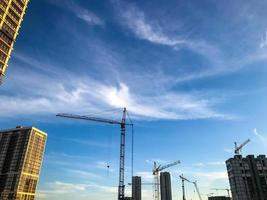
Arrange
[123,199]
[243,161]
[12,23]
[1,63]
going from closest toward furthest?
[1,63] < [12,23] < [123,199] < [243,161]

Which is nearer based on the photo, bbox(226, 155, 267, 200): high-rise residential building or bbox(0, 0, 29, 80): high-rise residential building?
bbox(0, 0, 29, 80): high-rise residential building

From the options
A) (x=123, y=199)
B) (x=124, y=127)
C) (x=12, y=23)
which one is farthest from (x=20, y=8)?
(x=123, y=199)

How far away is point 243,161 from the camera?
175000mm

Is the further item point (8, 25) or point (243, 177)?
point (243, 177)

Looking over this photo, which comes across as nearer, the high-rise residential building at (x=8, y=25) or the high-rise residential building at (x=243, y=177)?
the high-rise residential building at (x=8, y=25)

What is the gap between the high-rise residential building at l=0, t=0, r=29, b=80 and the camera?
3573 inches

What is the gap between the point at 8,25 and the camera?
9406 cm

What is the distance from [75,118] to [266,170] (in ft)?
401

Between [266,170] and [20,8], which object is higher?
[20,8]

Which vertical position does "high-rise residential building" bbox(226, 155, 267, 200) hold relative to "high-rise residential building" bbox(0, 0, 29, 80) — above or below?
below

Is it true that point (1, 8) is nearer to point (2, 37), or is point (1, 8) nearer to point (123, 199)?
point (2, 37)

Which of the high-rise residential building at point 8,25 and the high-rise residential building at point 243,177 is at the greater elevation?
the high-rise residential building at point 8,25

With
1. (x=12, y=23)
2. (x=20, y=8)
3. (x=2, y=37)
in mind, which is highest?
(x=20, y=8)

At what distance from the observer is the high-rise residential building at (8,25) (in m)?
90.8
